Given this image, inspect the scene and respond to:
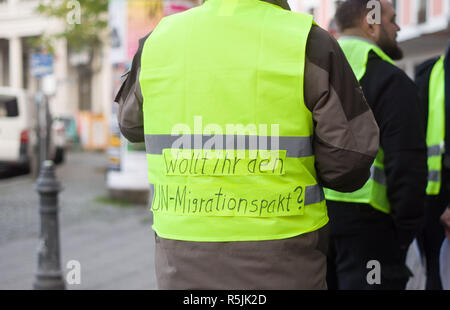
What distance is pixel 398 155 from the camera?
277cm

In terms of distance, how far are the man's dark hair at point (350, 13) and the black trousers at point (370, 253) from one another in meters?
0.94

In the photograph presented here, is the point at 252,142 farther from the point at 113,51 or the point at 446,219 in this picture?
the point at 113,51

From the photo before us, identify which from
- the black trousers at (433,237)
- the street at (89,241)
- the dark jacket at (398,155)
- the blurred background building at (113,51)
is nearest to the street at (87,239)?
the street at (89,241)

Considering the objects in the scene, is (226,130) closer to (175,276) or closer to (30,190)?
(175,276)

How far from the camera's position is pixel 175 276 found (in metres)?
1.95

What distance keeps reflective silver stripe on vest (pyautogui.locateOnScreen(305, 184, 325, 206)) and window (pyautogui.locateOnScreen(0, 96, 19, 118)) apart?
12.3 m

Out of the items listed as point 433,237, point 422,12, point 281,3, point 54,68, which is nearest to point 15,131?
point 433,237

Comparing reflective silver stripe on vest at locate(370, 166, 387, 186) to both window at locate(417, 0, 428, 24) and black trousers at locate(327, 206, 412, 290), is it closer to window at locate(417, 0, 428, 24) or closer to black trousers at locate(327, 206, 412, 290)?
black trousers at locate(327, 206, 412, 290)

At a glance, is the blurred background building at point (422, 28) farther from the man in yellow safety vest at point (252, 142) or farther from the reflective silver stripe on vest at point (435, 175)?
the man in yellow safety vest at point (252, 142)

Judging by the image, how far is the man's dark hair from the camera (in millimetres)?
3025

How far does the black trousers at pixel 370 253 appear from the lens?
9.27 ft

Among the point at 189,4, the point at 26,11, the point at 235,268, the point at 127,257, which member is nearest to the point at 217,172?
the point at 235,268

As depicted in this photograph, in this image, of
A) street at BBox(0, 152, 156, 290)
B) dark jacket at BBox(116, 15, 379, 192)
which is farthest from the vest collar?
street at BBox(0, 152, 156, 290)
